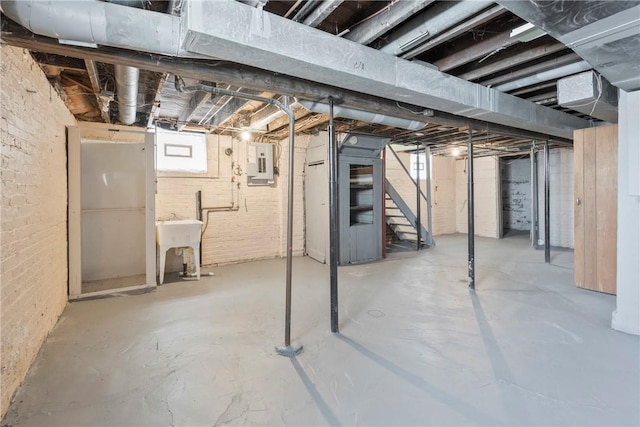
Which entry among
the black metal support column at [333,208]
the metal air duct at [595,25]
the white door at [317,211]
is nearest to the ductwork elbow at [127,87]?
the black metal support column at [333,208]

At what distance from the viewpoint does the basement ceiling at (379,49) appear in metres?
1.75

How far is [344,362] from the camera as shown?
2.18 m

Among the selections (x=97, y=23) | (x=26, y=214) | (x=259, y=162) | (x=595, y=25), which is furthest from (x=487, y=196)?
(x=26, y=214)

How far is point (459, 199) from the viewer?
358 inches

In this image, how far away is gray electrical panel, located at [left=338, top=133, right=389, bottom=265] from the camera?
5.14 metres

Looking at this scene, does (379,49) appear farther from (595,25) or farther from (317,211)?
(317,211)

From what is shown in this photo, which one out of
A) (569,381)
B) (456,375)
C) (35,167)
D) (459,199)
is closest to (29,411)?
(35,167)

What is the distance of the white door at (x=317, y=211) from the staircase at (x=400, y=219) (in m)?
1.75

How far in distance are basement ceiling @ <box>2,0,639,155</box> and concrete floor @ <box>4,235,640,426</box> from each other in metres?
2.00

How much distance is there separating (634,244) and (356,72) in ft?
9.05

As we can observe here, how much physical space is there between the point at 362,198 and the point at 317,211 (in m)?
0.96

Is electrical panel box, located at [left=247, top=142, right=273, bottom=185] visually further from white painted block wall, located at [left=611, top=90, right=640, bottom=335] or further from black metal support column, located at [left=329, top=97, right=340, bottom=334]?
white painted block wall, located at [left=611, top=90, right=640, bottom=335]

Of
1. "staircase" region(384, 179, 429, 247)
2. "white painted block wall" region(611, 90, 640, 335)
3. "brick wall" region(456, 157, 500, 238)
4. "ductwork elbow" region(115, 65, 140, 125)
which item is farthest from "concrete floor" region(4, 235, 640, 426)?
"brick wall" region(456, 157, 500, 238)

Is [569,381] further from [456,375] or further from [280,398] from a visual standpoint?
[280,398]
